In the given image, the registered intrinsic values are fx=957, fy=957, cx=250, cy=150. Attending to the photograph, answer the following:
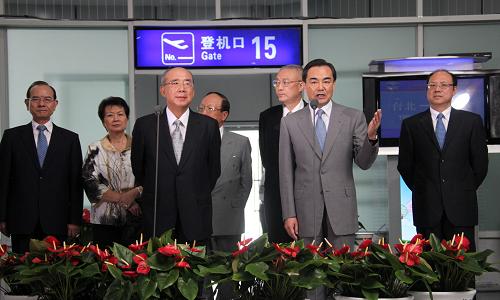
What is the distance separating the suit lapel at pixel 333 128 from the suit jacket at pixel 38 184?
1.59 meters

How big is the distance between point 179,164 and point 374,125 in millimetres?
1026

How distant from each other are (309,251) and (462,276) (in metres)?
0.59

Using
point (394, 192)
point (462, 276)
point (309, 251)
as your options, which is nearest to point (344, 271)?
point (309, 251)

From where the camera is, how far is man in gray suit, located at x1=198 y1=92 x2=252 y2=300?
20.4ft

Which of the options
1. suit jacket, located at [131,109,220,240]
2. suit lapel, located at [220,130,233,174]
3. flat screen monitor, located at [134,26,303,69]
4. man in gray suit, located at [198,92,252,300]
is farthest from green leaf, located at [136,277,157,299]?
flat screen monitor, located at [134,26,303,69]

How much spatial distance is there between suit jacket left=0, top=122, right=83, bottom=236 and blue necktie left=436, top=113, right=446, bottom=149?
84.2 inches

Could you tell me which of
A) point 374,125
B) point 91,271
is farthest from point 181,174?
point 91,271

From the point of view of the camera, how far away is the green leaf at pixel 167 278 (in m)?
3.41

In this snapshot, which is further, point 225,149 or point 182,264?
point 225,149

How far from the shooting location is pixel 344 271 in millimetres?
3617

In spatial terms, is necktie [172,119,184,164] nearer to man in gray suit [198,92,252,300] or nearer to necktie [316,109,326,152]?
necktie [316,109,326,152]

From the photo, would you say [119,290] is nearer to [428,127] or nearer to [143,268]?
[143,268]

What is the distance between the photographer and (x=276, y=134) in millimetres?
5789

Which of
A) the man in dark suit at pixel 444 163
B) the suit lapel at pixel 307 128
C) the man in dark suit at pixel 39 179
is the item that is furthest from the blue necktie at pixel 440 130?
the man in dark suit at pixel 39 179
